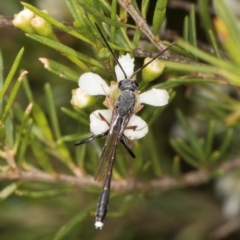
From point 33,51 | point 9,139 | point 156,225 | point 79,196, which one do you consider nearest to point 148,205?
point 156,225

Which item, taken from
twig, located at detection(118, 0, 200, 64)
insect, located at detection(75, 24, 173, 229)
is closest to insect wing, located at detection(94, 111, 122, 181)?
insect, located at detection(75, 24, 173, 229)

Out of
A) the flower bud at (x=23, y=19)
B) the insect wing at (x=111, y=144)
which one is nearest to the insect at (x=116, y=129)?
the insect wing at (x=111, y=144)

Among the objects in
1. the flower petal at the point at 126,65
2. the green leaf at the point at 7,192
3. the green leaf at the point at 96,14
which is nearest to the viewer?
the green leaf at the point at 96,14

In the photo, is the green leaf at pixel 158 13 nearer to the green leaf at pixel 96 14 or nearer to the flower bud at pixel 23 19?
the green leaf at pixel 96 14

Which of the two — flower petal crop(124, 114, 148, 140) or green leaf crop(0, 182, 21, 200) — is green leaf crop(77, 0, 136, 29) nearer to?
flower petal crop(124, 114, 148, 140)

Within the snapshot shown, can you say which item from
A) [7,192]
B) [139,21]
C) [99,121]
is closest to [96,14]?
[139,21]

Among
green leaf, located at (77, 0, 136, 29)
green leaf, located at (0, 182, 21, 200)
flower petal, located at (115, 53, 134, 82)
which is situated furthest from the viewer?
green leaf, located at (0, 182, 21, 200)

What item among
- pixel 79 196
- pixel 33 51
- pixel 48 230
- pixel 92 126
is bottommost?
pixel 92 126

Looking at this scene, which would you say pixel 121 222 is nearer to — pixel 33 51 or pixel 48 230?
pixel 48 230
